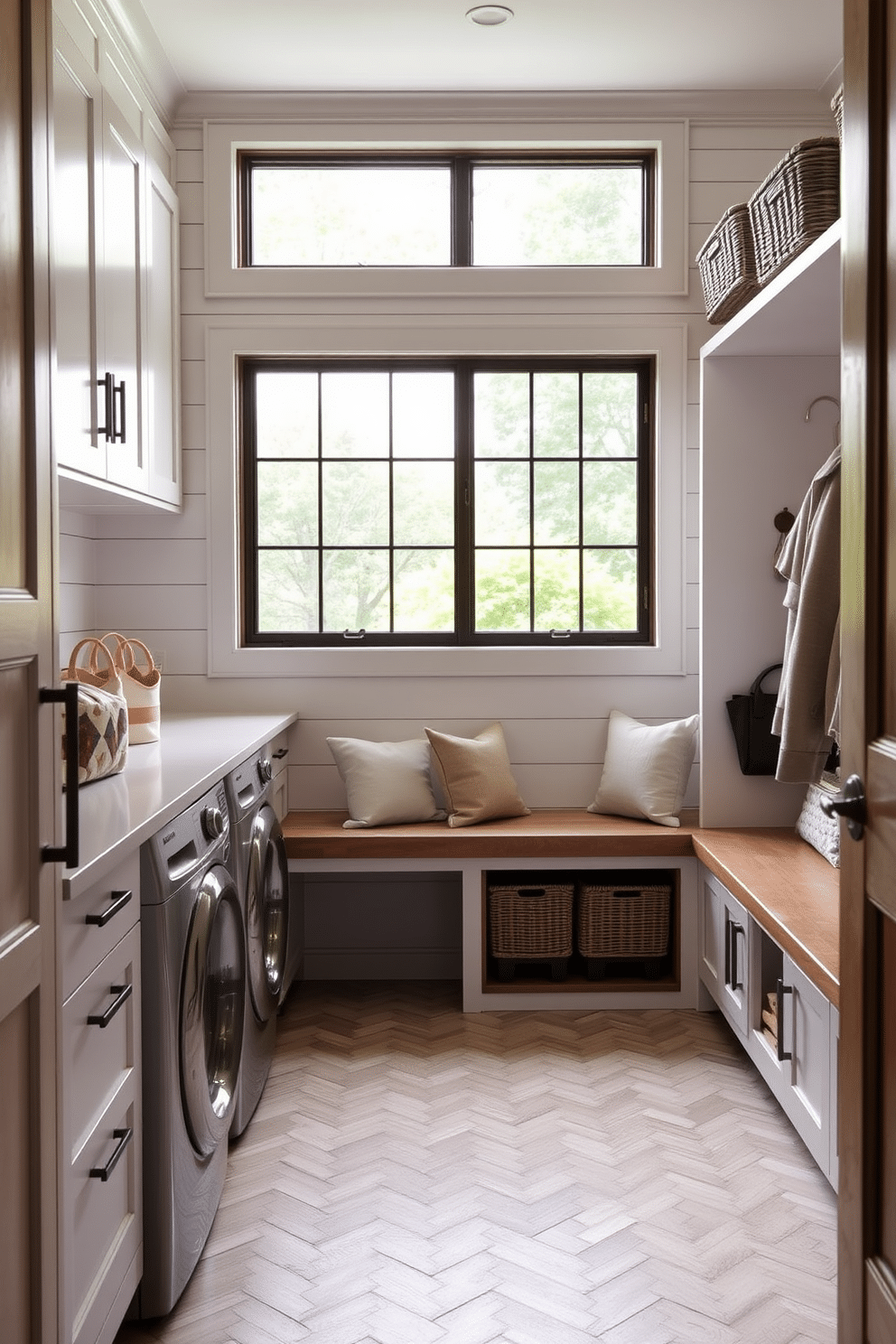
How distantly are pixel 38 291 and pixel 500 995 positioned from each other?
9.12 feet

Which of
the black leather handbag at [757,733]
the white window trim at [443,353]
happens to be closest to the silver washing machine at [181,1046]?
Result: the white window trim at [443,353]

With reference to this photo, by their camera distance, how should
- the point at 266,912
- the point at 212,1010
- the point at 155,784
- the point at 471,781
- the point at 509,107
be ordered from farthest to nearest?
the point at 509,107 < the point at 471,781 < the point at 266,912 < the point at 212,1010 < the point at 155,784

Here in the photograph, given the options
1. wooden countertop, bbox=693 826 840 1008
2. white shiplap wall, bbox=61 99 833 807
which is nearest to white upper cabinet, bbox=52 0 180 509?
white shiplap wall, bbox=61 99 833 807

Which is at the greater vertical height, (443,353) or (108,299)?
(443,353)

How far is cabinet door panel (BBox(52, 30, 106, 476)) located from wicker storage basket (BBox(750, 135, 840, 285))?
5.28 ft

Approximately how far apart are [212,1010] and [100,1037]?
648mm

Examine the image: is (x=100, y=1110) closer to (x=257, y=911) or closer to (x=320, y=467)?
(x=257, y=911)

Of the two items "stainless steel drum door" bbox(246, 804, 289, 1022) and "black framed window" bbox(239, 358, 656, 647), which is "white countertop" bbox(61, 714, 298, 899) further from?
"black framed window" bbox(239, 358, 656, 647)

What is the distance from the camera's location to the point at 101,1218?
168 centimetres

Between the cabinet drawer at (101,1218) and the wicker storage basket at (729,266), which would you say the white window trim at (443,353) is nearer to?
the wicker storage basket at (729,266)

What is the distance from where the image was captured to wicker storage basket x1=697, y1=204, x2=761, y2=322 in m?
3.05

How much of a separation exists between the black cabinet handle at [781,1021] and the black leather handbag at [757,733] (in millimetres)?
1006

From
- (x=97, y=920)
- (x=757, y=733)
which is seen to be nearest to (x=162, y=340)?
(x=757, y=733)

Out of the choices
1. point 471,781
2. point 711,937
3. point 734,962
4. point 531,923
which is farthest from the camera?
point 471,781
